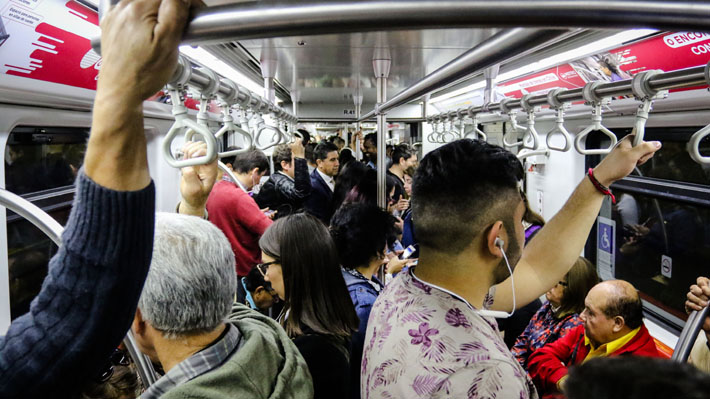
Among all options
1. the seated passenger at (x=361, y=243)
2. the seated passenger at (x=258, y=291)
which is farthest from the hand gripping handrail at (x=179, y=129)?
the seated passenger at (x=258, y=291)

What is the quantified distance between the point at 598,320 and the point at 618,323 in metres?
0.08

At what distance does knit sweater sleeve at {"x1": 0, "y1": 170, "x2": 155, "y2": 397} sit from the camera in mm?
558

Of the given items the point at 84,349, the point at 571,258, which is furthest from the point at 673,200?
the point at 84,349

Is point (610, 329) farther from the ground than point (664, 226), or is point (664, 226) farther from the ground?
point (664, 226)

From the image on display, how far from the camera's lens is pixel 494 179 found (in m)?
1.22

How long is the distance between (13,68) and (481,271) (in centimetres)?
186

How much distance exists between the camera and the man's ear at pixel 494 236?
3.96 ft

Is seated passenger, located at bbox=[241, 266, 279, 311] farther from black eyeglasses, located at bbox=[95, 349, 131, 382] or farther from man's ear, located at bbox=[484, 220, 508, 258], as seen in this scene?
man's ear, located at bbox=[484, 220, 508, 258]

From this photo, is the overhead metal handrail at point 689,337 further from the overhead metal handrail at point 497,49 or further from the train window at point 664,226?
the train window at point 664,226

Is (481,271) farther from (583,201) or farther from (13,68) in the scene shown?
(13,68)

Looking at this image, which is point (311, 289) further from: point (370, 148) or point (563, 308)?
point (370, 148)

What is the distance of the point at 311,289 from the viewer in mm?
1929

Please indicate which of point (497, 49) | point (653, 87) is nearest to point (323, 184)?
point (653, 87)

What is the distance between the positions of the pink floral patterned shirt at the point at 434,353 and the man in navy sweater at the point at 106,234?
0.61 m
